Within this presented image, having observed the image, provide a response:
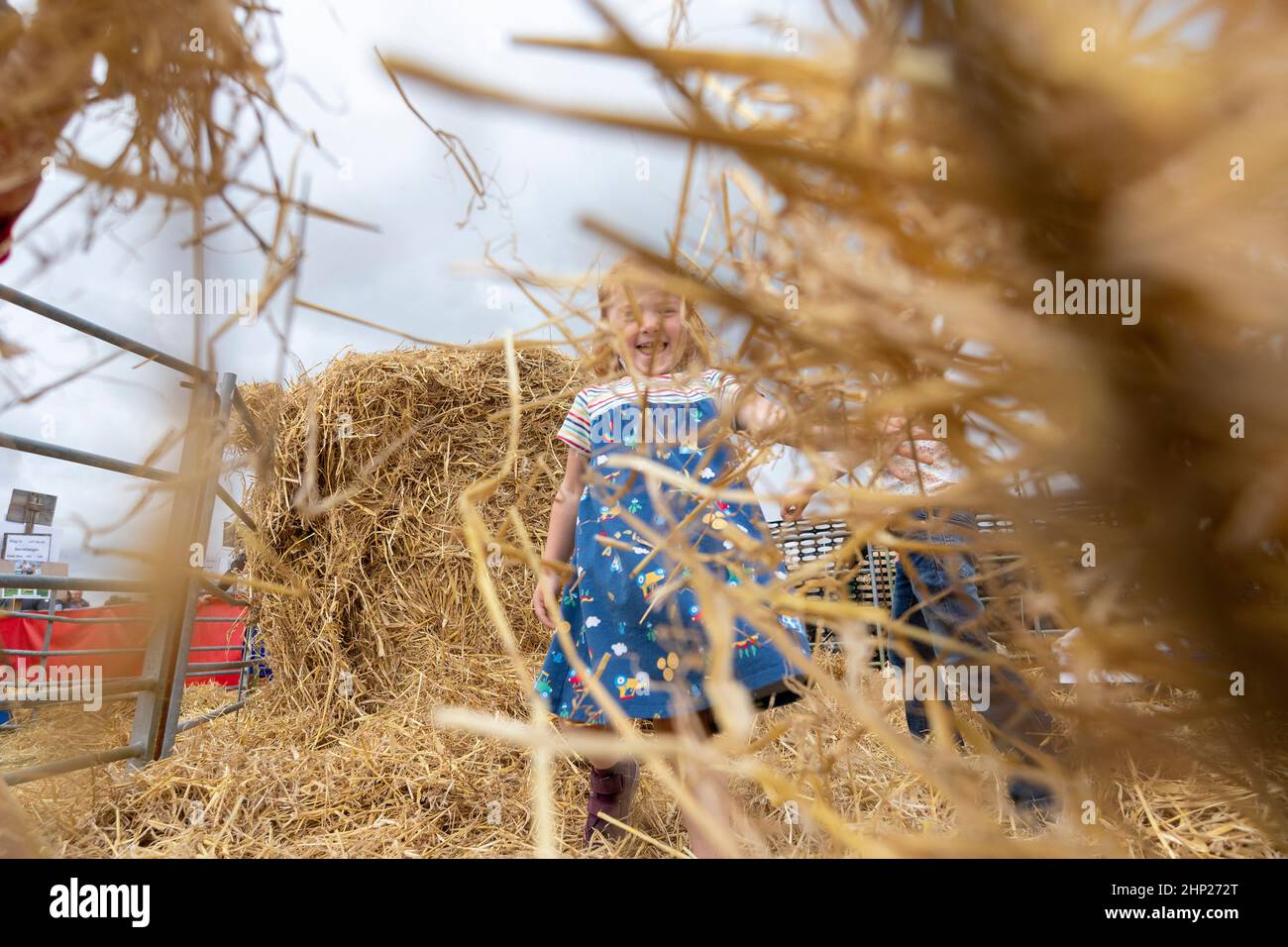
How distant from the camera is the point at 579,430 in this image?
1.42m

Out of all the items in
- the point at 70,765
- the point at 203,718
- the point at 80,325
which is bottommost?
the point at 203,718

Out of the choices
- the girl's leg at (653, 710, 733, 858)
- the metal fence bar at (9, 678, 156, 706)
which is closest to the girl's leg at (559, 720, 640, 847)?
the girl's leg at (653, 710, 733, 858)

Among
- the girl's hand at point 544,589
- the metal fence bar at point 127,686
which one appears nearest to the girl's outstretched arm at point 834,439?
the girl's hand at point 544,589

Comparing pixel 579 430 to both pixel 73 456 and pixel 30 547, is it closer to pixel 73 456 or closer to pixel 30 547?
pixel 73 456

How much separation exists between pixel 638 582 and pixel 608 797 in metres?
0.48

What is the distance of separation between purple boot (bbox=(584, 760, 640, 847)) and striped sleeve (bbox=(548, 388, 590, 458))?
0.60m

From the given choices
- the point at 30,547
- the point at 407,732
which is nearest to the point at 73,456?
the point at 407,732

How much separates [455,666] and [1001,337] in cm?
238

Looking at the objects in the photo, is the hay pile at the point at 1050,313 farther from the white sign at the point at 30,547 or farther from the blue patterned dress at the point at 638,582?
the white sign at the point at 30,547

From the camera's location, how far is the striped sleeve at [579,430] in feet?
4.64

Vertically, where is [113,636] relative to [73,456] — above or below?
below

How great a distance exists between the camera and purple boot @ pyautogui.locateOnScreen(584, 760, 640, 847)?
1438 mm

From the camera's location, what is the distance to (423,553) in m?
2.65
